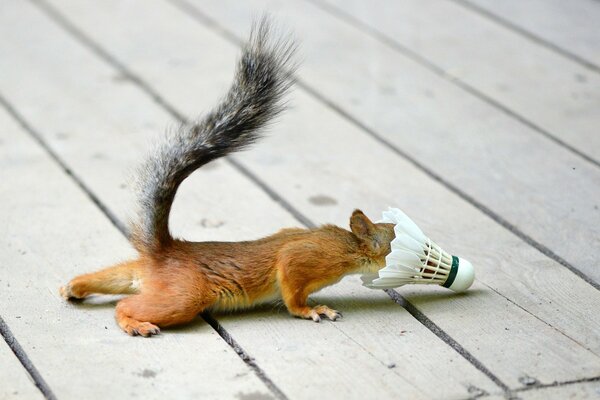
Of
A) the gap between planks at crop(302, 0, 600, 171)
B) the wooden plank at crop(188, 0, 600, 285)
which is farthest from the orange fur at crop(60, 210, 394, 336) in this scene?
the gap between planks at crop(302, 0, 600, 171)

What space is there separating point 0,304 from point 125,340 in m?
0.33

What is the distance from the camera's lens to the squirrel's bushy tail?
2131 millimetres

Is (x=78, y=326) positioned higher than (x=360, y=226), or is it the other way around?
(x=360, y=226)

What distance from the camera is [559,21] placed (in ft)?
13.1

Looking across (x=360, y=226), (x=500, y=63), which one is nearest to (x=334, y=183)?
(x=360, y=226)

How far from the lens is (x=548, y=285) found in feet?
7.65

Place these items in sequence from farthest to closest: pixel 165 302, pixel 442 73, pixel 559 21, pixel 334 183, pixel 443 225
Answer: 1. pixel 559 21
2. pixel 442 73
3. pixel 334 183
4. pixel 443 225
5. pixel 165 302

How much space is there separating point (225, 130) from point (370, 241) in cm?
39

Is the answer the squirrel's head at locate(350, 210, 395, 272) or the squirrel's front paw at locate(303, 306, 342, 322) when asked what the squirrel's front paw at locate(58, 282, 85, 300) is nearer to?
the squirrel's front paw at locate(303, 306, 342, 322)

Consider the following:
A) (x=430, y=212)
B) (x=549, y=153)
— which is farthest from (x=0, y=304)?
(x=549, y=153)

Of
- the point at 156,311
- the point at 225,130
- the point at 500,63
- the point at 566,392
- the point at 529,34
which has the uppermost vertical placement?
the point at 529,34

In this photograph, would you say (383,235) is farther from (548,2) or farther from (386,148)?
(548,2)

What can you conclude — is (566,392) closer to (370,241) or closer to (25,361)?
(370,241)

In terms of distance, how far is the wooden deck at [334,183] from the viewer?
1.99m
